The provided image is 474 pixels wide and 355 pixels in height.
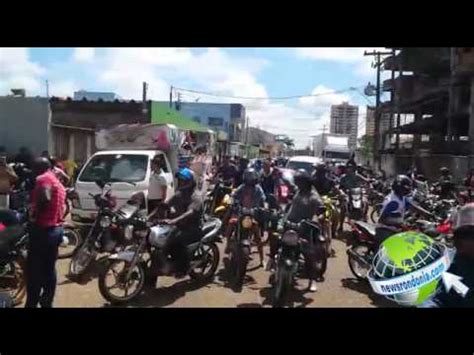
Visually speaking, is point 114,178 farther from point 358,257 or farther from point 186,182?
point 358,257

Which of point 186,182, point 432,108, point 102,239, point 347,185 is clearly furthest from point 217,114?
point 186,182

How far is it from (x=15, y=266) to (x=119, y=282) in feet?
3.61

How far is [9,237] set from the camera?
5.61 metres

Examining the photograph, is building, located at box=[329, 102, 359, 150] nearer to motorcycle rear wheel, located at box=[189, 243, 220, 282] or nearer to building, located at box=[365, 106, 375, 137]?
building, located at box=[365, 106, 375, 137]

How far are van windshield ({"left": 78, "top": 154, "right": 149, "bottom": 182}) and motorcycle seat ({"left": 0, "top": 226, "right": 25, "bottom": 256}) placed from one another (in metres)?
3.99

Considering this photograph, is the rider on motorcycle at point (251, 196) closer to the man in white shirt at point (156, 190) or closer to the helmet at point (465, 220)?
the man in white shirt at point (156, 190)

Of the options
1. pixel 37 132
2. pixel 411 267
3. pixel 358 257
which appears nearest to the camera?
pixel 411 267

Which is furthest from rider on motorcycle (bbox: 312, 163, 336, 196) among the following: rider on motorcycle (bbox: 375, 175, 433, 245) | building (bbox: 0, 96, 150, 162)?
building (bbox: 0, 96, 150, 162)

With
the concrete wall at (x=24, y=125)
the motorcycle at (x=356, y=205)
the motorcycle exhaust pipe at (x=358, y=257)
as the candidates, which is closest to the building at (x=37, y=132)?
the concrete wall at (x=24, y=125)

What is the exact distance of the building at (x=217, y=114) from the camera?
5847 centimetres

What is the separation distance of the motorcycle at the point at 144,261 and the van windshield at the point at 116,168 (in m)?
3.05
